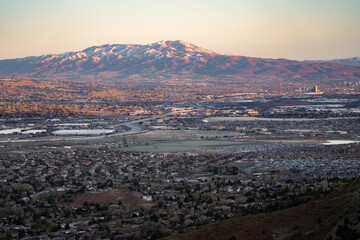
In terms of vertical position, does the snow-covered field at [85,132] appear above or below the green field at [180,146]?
above

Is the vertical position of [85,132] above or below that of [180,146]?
above

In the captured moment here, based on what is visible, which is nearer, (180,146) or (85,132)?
(180,146)

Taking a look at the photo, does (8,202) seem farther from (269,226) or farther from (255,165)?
(255,165)

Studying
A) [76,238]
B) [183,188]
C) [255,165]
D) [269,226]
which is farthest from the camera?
[255,165]

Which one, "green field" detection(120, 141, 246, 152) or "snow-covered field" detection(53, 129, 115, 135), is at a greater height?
"snow-covered field" detection(53, 129, 115, 135)

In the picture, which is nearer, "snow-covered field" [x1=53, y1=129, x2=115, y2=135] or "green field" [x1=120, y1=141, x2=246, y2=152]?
"green field" [x1=120, y1=141, x2=246, y2=152]

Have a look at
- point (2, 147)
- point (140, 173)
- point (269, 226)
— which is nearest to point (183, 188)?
point (140, 173)

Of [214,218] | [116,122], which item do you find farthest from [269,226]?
[116,122]

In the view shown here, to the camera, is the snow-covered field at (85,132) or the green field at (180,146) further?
the snow-covered field at (85,132)

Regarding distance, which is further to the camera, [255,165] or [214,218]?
[255,165]

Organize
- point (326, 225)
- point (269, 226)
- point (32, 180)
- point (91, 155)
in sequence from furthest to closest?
point (91, 155) → point (32, 180) → point (269, 226) → point (326, 225)
